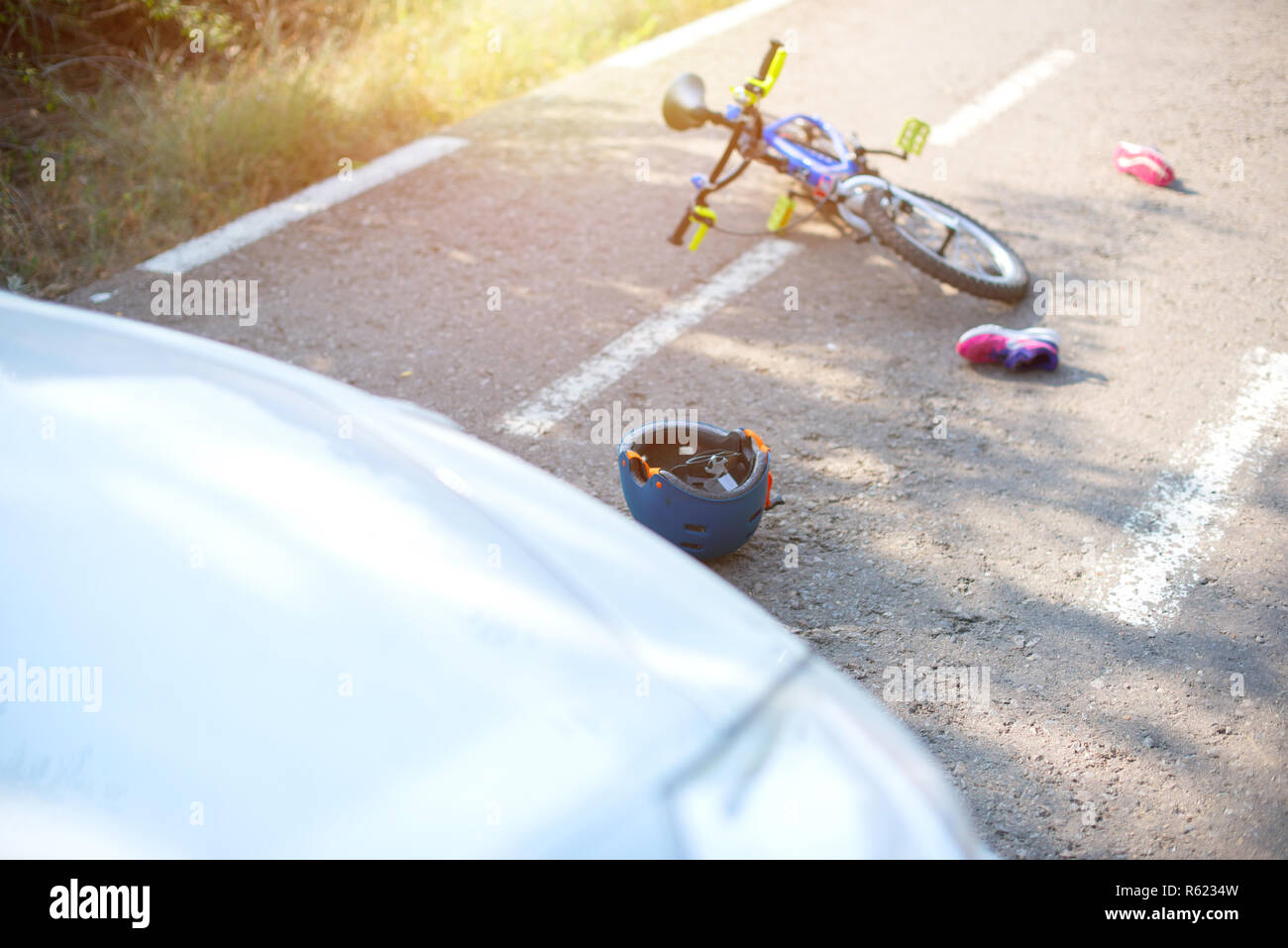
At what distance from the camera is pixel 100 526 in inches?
58.9

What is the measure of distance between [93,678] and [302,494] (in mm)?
442

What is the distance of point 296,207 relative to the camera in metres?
5.28

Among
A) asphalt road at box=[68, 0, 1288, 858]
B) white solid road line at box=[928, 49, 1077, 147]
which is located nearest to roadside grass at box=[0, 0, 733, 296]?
asphalt road at box=[68, 0, 1288, 858]

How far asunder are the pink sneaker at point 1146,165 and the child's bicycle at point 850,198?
1374 millimetres

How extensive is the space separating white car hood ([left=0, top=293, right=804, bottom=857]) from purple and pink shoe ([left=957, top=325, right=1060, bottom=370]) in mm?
2614

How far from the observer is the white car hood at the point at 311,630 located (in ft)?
3.87

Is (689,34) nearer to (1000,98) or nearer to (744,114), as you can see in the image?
(1000,98)

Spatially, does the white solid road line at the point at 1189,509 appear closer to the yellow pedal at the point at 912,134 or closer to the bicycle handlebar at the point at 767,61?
the yellow pedal at the point at 912,134

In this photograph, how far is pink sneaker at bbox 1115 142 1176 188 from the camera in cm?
514

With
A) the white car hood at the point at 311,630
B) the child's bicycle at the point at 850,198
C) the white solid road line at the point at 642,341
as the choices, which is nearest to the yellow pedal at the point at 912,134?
the child's bicycle at the point at 850,198

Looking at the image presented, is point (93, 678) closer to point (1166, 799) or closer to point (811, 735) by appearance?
point (811, 735)

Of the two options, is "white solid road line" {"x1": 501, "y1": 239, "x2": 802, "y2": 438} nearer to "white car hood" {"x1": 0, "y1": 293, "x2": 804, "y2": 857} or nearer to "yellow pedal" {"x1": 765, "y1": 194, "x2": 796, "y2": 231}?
"yellow pedal" {"x1": 765, "y1": 194, "x2": 796, "y2": 231}

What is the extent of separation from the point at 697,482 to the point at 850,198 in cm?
226

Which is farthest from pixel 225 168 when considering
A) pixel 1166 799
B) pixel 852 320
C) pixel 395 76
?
pixel 1166 799
